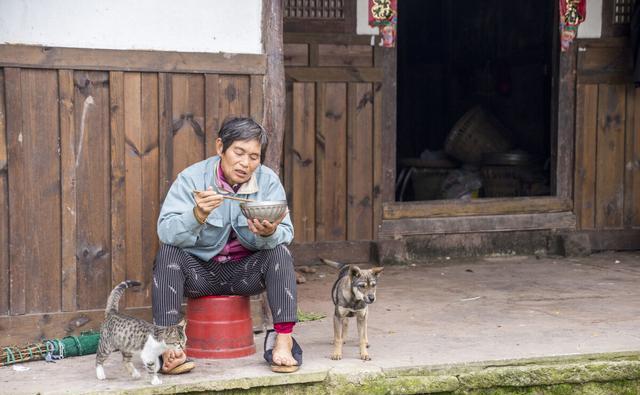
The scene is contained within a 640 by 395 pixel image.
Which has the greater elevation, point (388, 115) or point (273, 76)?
point (273, 76)

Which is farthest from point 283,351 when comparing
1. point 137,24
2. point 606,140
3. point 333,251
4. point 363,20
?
point 606,140

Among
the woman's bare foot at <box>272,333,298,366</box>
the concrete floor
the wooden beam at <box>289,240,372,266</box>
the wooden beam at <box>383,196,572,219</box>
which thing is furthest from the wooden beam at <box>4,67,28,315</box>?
the wooden beam at <box>383,196,572,219</box>

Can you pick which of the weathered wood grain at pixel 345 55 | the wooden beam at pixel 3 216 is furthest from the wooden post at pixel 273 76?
the weathered wood grain at pixel 345 55

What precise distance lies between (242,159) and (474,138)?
5.40 m

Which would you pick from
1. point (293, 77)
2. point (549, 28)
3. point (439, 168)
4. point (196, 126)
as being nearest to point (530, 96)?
point (549, 28)

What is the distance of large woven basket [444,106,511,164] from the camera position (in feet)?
32.9

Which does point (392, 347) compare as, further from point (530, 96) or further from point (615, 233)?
point (530, 96)

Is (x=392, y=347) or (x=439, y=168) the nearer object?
(x=392, y=347)

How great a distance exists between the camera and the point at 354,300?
5.14 m

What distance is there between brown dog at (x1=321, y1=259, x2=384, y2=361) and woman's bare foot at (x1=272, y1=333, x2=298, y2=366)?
277 mm

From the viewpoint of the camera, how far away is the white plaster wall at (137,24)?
521 centimetres

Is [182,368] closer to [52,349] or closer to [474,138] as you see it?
[52,349]

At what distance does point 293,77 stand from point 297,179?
0.80 metres

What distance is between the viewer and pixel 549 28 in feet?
34.9
